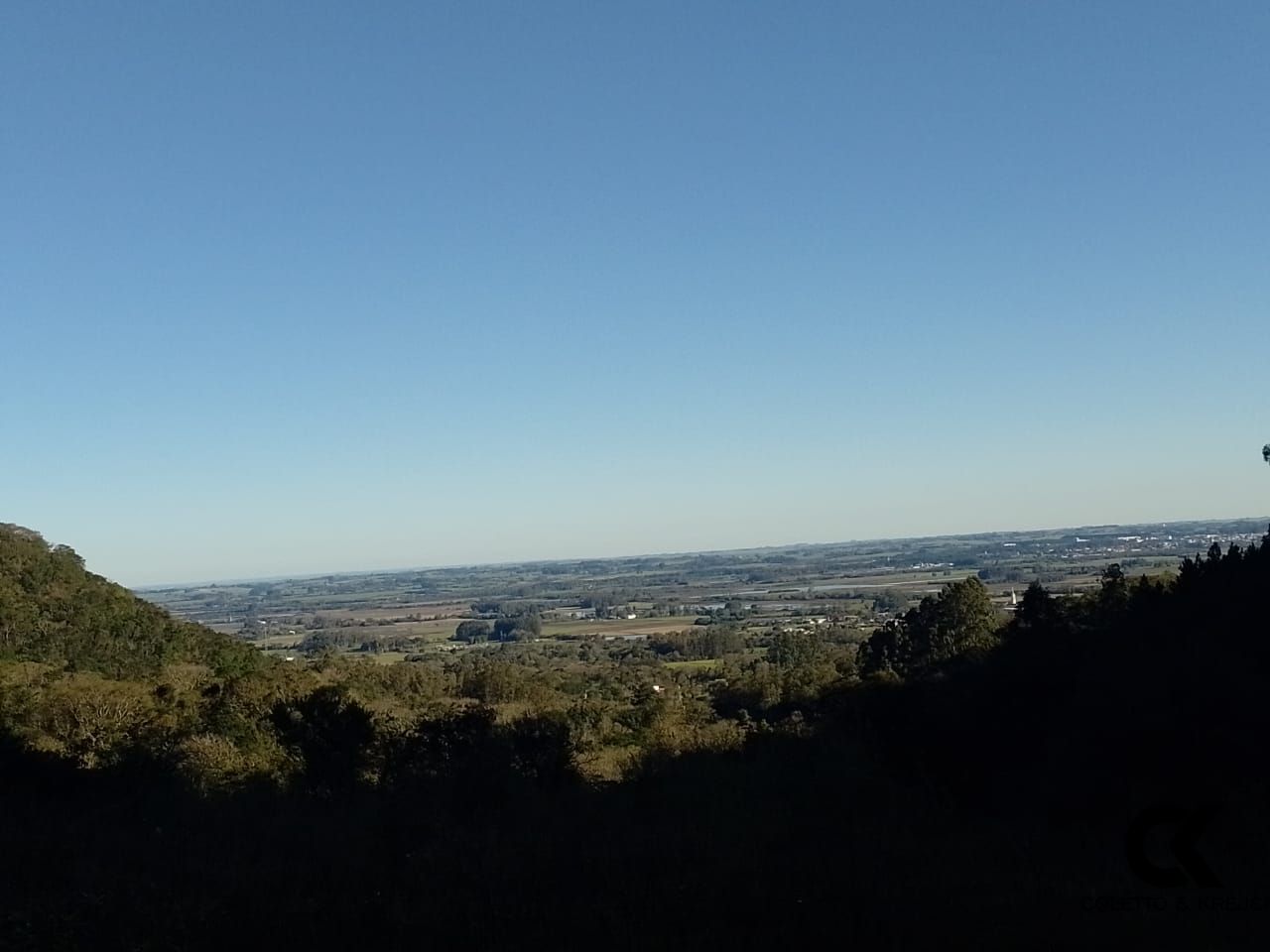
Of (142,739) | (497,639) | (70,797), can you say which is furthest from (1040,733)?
(497,639)

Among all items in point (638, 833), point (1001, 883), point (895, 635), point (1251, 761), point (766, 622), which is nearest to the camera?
point (1001, 883)

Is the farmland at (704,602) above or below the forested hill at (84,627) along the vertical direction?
below

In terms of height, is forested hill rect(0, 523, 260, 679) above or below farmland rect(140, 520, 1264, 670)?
above

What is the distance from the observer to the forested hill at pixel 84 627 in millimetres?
42438

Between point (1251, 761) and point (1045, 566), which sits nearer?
point (1251, 761)

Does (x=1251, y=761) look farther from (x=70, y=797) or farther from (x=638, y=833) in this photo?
(x=70, y=797)

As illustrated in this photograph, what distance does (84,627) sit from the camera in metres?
45.5

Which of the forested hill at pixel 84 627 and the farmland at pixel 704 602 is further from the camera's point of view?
the farmland at pixel 704 602

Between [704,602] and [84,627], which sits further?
[704,602]

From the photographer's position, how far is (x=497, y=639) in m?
107

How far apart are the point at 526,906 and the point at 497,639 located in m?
99.4

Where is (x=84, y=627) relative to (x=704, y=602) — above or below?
above

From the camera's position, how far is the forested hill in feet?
139

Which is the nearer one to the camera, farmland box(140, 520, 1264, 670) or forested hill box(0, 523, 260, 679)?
forested hill box(0, 523, 260, 679)
